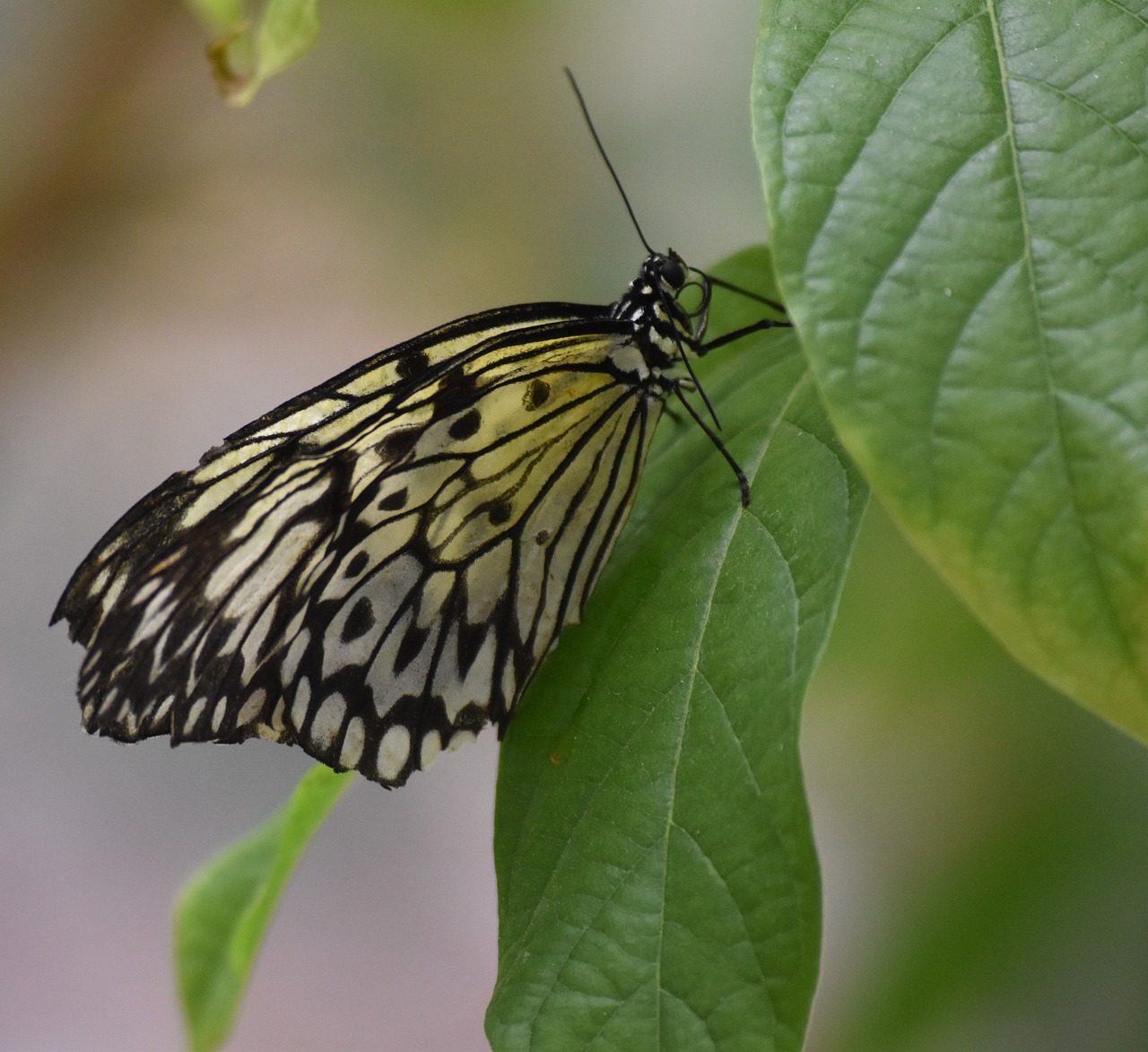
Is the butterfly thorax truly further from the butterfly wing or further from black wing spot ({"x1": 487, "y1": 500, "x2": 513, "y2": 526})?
black wing spot ({"x1": 487, "y1": 500, "x2": 513, "y2": 526})

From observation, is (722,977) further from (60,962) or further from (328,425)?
(60,962)

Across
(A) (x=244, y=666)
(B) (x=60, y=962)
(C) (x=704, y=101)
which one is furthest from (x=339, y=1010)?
(C) (x=704, y=101)

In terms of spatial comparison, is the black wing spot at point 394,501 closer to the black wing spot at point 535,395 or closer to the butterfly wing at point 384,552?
the butterfly wing at point 384,552

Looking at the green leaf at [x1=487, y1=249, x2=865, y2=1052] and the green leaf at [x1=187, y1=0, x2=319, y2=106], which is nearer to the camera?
the green leaf at [x1=487, y1=249, x2=865, y2=1052]

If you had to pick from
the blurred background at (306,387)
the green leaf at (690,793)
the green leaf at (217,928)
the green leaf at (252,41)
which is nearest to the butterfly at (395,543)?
the green leaf at (690,793)

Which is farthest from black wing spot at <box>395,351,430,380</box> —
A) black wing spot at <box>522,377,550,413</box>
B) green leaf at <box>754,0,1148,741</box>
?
green leaf at <box>754,0,1148,741</box>

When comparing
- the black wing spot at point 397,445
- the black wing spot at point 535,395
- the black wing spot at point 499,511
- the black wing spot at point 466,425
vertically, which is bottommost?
the black wing spot at point 499,511
